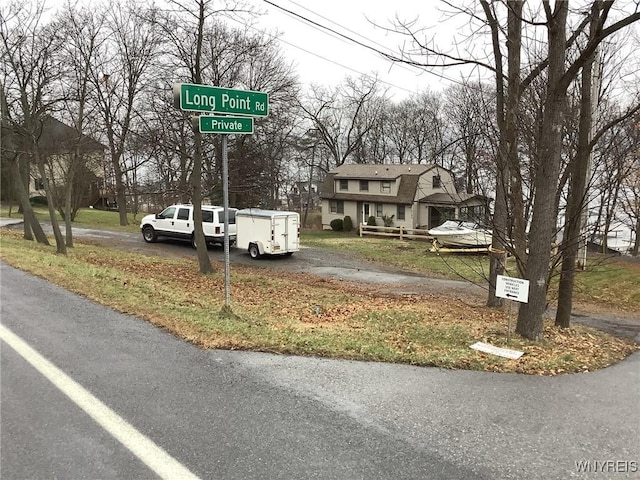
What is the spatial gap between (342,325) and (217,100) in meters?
3.99

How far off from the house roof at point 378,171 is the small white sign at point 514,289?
112ft

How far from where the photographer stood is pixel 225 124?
22.4 feet

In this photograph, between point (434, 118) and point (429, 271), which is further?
point (434, 118)

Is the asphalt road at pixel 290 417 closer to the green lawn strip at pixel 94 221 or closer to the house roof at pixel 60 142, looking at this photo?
the house roof at pixel 60 142

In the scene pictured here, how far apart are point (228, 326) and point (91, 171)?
39057 mm

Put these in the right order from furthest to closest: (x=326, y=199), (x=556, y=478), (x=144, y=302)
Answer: (x=326, y=199)
(x=144, y=302)
(x=556, y=478)

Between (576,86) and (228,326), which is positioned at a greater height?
(576,86)

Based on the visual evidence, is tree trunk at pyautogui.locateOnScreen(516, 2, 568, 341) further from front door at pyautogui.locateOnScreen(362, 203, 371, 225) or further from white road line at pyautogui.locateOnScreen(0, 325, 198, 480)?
front door at pyautogui.locateOnScreen(362, 203, 371, 225)

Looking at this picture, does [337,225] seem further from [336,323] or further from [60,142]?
[336,323]

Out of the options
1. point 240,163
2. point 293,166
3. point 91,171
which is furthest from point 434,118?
point 91,171

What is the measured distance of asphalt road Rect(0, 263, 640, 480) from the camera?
3.32 metres

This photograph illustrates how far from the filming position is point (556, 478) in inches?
131

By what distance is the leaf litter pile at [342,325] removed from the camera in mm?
5883

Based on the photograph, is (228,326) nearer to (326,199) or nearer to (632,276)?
(632,276)
